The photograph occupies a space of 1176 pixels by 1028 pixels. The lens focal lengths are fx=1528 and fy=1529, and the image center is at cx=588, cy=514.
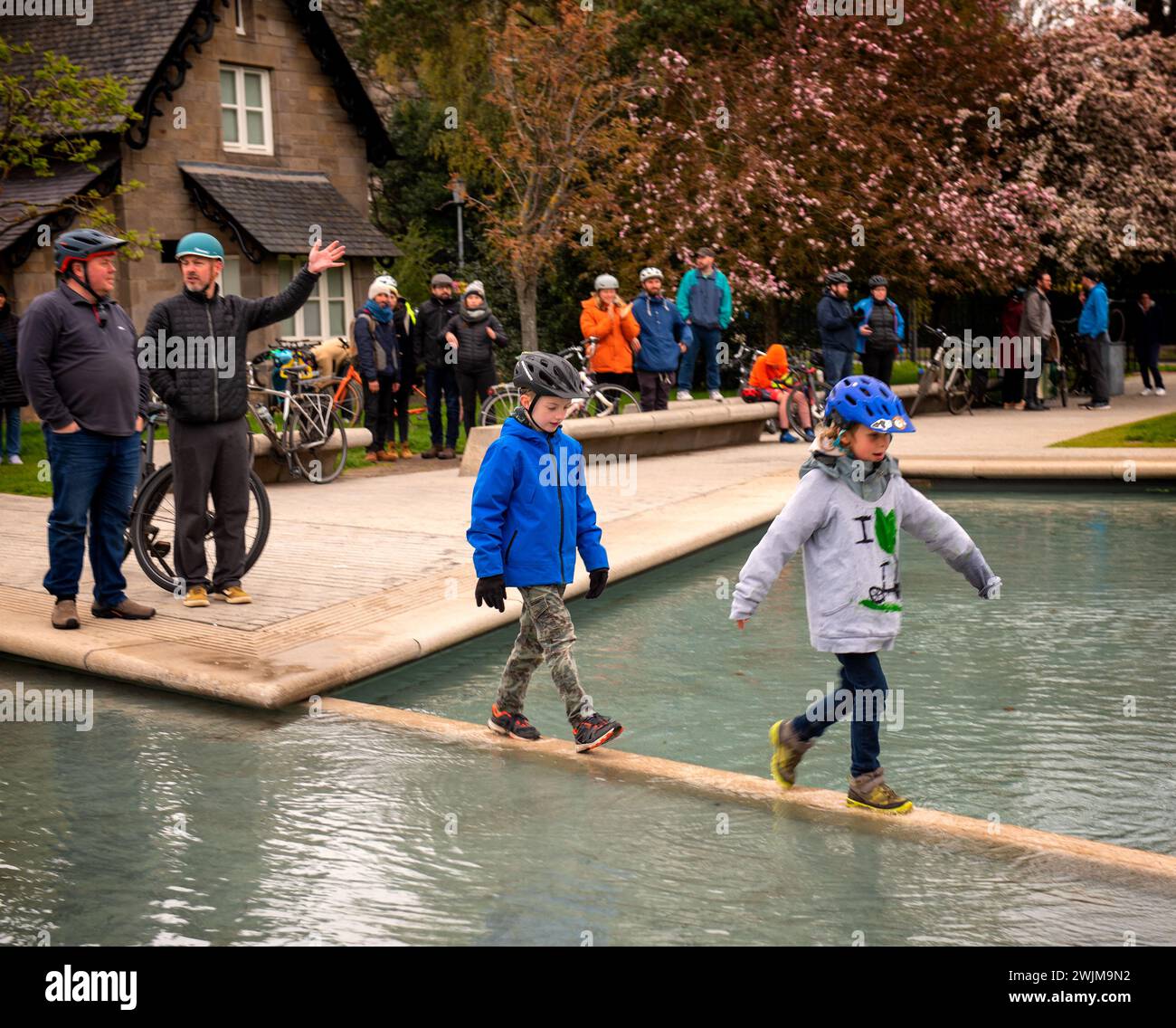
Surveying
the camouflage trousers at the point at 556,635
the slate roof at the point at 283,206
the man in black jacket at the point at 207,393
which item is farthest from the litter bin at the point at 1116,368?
the camouflage trousers at the point at 556,635

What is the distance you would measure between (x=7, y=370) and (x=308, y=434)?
3492mm

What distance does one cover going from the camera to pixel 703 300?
19.4m

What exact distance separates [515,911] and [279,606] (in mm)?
4316

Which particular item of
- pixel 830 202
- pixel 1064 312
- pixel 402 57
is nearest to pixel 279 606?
pixel 830 202

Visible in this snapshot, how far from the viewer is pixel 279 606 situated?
27.5 feet

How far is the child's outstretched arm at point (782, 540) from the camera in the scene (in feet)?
17.0

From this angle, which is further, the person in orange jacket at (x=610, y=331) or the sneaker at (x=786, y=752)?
the person in orange jacket at (x=610, y=331)

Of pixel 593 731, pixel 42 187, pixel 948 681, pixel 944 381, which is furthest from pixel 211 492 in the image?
pixel 42 187

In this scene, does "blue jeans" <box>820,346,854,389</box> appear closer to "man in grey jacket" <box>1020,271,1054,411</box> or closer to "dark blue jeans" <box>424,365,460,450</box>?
"dark blue jeans" <box>424,365,460,450</box>

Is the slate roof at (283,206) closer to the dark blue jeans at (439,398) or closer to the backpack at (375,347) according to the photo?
the dark blue jeans at (439,398)

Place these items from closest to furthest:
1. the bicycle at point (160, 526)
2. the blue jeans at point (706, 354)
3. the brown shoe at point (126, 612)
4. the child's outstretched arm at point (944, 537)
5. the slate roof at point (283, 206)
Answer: the child's outstretched arm at point (944, 537)
the brown shoe at point (126, 612)
the bicycle at point (160, 526)
the blue jeans at point (706, 354)
the slate roof at point (283, 206)

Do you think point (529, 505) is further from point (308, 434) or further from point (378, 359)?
point (378, 359)
